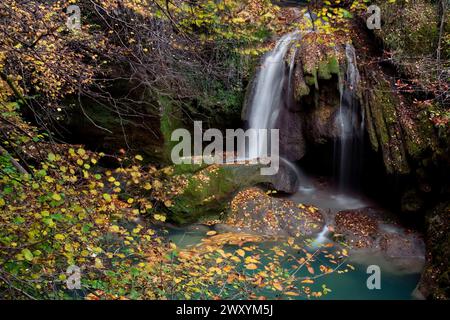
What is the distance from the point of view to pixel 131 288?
331 cm

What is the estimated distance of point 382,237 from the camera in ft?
26.2

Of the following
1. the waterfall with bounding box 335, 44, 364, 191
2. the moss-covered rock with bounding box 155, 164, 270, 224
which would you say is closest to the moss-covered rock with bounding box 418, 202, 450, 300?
the waterfall with bounding box 335, 44, 364, 191

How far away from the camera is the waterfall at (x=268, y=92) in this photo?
33.8 ft

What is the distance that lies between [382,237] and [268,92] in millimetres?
4916

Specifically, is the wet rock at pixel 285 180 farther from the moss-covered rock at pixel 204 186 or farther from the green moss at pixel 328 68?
the green moss at pixel 328 68

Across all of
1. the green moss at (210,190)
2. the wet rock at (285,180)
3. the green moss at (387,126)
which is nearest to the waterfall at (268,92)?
the wet rock at (285,180)

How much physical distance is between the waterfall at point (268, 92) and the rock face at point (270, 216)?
1.99m

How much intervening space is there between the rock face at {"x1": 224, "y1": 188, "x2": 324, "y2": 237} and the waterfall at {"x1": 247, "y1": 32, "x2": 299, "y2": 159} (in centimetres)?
199

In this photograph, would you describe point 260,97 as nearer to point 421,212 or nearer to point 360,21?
point 360,21

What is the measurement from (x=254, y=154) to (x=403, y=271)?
500cm

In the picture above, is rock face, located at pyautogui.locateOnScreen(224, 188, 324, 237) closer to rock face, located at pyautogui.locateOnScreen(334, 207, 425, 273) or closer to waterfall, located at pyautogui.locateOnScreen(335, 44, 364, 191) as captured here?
rock face, located at pyautogui.locateOnScreen(334, 207, 425, 273)

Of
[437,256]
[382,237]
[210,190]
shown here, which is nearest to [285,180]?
[210,190]

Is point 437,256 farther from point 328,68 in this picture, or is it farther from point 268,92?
point 268,92
